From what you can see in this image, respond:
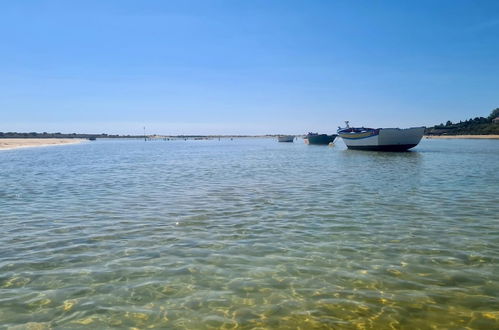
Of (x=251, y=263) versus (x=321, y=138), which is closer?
(x=251, y=263)

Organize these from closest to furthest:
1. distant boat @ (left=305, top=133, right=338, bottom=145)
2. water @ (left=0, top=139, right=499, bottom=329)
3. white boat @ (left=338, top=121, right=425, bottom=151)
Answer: water @ (left=0, top=139, right=499, bottom=329) < white boat @ (left=338, top=121, right=425, bottom=151) < distant boat @ (left=305, top=133, right=338, bottom=145)

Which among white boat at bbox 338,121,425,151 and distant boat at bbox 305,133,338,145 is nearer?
white boat at bbox 338,121,425,151

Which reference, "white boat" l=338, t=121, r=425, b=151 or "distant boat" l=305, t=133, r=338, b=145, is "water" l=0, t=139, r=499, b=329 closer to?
"white boat" l=338, t=121, r=425, b=151

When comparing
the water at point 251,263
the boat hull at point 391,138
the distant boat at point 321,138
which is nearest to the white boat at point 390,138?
the boat hull at point 391,138

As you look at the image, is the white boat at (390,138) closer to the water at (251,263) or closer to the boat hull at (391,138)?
the boat hull at (391,138)

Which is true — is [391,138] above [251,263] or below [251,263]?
above

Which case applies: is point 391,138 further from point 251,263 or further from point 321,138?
point 251,263

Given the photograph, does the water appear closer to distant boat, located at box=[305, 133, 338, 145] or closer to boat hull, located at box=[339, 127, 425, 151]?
boat hull, located at box=[339, 127, 425, 151]

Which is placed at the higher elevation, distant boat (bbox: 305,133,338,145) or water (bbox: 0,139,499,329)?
distant boat (bbox: 305,133,338,145)

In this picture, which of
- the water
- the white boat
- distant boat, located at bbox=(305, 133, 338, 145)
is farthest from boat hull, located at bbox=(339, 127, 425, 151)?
the water

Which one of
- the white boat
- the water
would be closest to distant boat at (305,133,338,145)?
the white boat

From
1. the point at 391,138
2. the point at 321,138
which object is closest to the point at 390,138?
the point at 391,138

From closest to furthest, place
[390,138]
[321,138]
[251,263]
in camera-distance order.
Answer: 1. [251,263]
2. [390,138]
3. [321,138]

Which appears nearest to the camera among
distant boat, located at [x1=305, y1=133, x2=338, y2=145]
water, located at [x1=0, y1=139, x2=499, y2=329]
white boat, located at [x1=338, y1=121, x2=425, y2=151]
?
water, located at [x1=0, y1=139, x2=499, y2=329]
